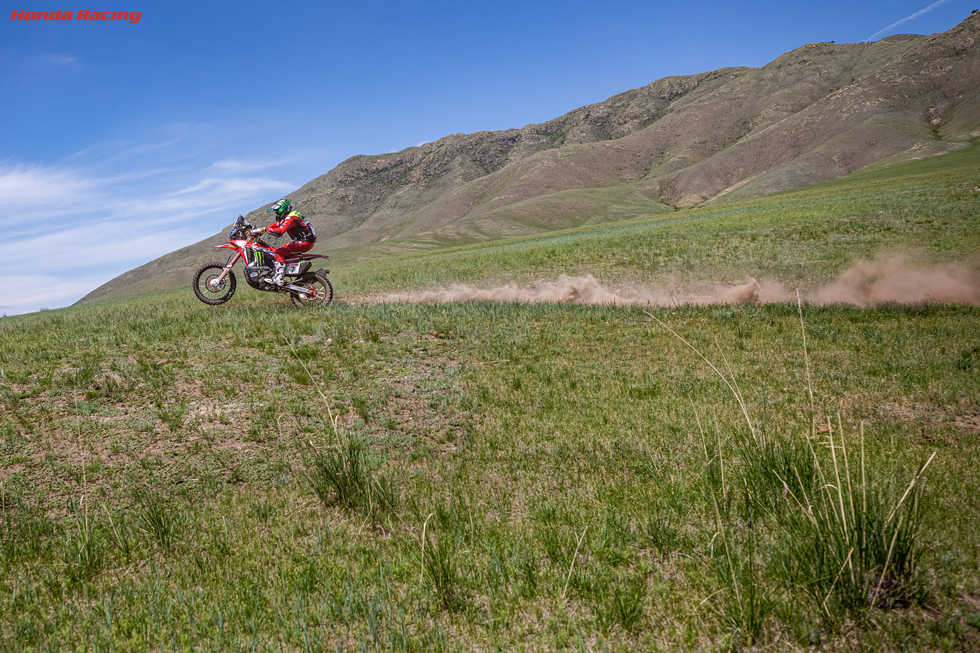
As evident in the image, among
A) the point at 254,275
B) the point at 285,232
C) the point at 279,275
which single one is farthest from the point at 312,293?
the point at 285,232

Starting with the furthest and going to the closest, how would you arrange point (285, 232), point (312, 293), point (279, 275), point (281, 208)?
point (312, 293) < point (285, 232) < point (279, 275) < point (281, 208)

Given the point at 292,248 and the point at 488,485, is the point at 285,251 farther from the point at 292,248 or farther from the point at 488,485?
the point at 488,485

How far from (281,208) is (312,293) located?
2713 millimetres

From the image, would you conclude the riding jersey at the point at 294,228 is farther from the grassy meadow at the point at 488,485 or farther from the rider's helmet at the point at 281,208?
the grassy meadow at the point at 488,485

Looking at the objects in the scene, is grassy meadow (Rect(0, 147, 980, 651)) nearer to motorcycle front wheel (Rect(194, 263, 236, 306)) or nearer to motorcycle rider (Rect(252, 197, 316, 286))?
motorcycle rider (Rect(252, 197, 316, 286))

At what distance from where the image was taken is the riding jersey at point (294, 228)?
14938 mm

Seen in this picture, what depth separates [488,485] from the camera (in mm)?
5973

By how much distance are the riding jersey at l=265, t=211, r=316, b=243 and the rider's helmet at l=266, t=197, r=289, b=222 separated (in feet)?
0.46

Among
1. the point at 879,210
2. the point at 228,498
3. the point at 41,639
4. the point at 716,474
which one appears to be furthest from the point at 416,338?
the point at 879,210

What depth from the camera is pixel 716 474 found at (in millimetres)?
5457

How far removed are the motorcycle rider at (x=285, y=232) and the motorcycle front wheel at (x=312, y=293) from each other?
70 cm

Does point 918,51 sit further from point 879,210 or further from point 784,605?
point 784,605

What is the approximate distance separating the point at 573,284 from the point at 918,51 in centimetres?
24256

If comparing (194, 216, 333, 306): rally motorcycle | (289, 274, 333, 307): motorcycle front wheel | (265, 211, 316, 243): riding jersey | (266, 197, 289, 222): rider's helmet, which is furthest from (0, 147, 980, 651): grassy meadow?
(266, 197, 289, 222): rider's helmet
